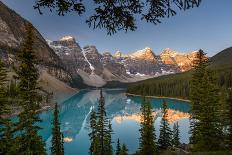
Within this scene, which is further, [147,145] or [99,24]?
[147,145]

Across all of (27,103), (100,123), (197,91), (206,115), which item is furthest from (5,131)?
(197,91)

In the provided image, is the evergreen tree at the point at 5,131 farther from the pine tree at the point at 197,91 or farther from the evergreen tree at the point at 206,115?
the pine tree at the point at 197,91

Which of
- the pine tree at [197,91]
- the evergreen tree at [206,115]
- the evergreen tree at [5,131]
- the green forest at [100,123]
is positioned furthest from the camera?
the pine tree at [197,91]

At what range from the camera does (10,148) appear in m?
25.9

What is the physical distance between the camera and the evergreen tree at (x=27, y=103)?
2722 cm

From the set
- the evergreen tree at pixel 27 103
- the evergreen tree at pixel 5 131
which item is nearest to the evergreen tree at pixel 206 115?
the evergreen tree at pixel 27 103

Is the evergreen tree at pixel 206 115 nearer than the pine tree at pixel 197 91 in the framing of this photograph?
Yes

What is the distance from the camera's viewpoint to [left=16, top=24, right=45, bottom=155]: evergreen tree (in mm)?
27219

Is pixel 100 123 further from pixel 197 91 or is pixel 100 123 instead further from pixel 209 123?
pixel 209 123

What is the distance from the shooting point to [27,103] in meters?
27.8

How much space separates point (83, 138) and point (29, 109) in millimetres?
71769

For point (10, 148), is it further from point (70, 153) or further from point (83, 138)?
point (83, 138)

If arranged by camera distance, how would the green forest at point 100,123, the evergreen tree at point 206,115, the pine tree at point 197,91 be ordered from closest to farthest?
the green forest at point 100,123
the evergreen tree at point 206,115
the pine tree at point 197,91

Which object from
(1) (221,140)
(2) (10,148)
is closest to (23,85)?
(2) (10,148)
